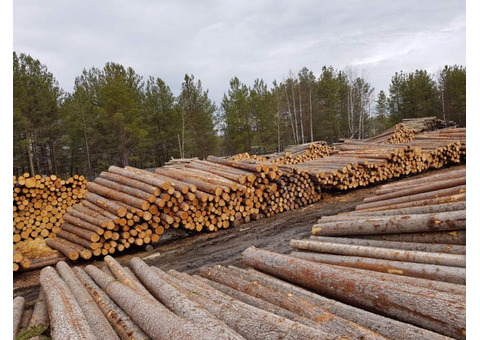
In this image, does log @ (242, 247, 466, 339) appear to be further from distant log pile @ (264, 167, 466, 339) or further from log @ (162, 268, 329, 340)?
log @ (162, 268, 329, 340)

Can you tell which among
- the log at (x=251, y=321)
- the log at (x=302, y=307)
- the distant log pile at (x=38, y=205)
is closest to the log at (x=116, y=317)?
the log at (x=251, y=321)

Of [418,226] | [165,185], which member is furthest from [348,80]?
[418,226]

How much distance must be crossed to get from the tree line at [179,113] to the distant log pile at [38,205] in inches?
477

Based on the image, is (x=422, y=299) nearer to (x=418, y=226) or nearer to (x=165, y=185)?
(x=418, y=226)

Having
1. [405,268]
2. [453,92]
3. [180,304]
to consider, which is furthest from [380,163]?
[453,92]

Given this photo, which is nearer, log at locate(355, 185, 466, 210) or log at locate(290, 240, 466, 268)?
log at locate(290, 240, 466, 268)

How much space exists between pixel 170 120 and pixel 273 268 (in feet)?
83.9

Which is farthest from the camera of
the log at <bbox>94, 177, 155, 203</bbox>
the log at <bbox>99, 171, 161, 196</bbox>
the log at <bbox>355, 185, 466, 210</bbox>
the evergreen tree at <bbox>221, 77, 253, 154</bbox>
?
the evergreen tree at <bbox>221, 77, 253, 154</bbox>

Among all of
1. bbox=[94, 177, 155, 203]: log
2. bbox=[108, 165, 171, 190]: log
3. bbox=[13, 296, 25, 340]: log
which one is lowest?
bbox=[13, 296, 25, 340]: log

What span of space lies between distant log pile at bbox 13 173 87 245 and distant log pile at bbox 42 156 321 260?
3.47 ft

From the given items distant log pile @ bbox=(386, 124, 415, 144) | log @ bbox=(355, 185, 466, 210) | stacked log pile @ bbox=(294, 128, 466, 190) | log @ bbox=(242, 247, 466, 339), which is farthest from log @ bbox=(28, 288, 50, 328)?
distant log pile @ bbox=(386, 124, 415, 144)

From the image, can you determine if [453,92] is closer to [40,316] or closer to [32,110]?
[32,110]

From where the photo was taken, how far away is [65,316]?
3172 millimetres

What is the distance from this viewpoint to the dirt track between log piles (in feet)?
23.9
